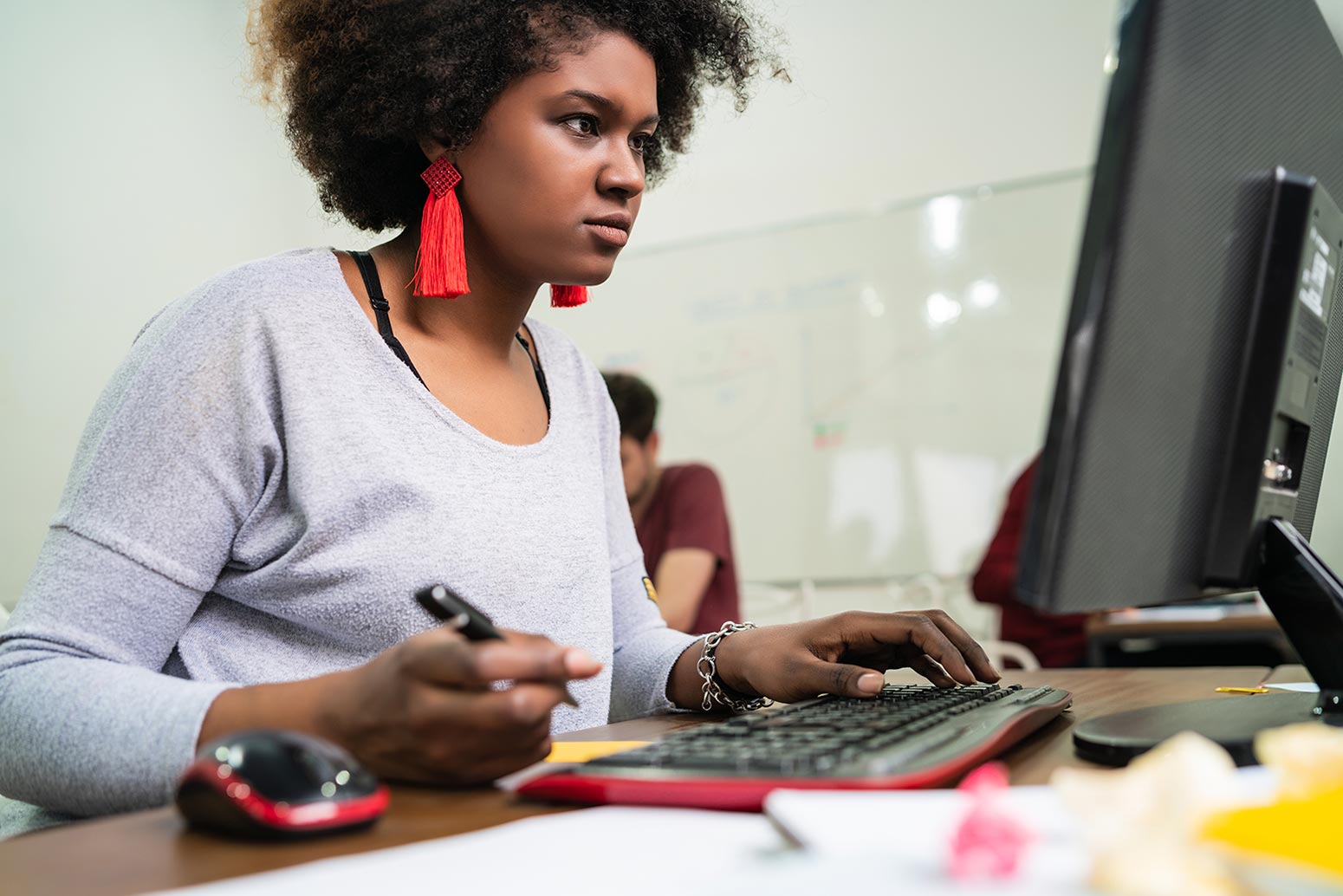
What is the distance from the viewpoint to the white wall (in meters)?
2.87

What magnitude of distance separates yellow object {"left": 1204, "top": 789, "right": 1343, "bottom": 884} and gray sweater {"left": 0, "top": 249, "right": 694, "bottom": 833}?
51 centimetres

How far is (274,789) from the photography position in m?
0.44

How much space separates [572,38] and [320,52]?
10.2 inches

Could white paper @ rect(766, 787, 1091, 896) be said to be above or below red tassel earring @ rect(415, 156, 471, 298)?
below

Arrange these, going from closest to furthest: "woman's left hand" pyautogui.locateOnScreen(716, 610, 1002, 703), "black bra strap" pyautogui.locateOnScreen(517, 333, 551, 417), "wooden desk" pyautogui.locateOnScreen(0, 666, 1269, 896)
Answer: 1. "wooden desk" pyautogui.locateOnScreen(0, 666, 1269, 896)
2. "woman's left hand" pyautogui.locateOnScreen(716, 610, 1002, 703)
3. "black bra strap" pyautogui.locateOnScreen(517, 333, 551, 417)

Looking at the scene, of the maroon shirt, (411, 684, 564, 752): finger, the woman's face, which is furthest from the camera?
the maroon shirt

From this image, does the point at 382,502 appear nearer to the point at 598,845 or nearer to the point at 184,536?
the point at 184,536

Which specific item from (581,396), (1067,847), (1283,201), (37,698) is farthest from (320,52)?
(1067,847)

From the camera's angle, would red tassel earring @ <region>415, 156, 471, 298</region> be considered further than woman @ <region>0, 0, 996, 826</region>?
Yes

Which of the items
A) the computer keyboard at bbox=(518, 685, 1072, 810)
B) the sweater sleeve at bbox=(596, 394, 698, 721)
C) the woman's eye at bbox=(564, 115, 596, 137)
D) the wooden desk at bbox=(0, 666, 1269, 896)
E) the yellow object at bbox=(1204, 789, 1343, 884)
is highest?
the woman's eye at bbox=(564, 115, 596, 137)

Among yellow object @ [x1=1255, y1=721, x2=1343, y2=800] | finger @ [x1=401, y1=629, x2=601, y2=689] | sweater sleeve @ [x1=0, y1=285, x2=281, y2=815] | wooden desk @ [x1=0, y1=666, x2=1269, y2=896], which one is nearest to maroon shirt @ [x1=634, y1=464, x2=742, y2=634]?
sweater sleeve @ [x1=0, y1=285, x2=281, y2=815]

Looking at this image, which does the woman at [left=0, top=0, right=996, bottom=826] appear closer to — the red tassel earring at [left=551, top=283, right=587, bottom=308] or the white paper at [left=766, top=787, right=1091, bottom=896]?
the red tassel earring at [left=551, top=283, right=587, bottom=308]

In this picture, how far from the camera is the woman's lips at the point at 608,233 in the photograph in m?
0.99

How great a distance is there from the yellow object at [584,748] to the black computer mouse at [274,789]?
20 cm
